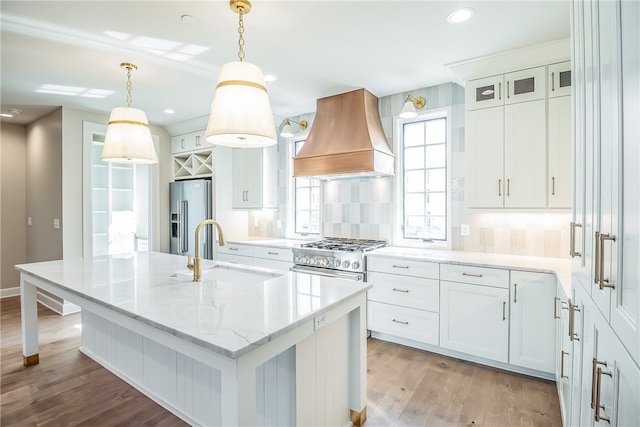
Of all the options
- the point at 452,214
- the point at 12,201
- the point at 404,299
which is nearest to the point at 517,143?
the point at 452,214

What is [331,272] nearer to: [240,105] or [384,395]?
[384,395]

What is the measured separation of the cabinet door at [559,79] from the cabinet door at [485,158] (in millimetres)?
365

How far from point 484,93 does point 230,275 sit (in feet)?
8.64

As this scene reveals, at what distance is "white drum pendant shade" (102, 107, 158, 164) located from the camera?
2518mm

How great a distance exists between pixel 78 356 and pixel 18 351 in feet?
2.16

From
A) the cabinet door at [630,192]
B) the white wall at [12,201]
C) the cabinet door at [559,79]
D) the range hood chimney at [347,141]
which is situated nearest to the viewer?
the cabinet door at [630,192]

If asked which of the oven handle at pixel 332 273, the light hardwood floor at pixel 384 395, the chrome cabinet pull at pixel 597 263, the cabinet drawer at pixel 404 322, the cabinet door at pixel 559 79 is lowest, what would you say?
the light hardwood floor at pixel 384 395

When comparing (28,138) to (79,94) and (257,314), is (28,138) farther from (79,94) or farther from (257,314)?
(257,314)

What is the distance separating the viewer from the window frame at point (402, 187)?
135 inches

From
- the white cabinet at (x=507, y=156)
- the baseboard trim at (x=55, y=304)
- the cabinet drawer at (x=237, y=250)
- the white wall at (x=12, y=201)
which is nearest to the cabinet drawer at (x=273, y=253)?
the cabinet drawer at (x=237, y=250)

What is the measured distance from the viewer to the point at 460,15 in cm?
217

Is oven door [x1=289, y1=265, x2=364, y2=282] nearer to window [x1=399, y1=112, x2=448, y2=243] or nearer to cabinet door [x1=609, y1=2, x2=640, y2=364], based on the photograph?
window [x1=399, y1=112, x2=448, y2=243]

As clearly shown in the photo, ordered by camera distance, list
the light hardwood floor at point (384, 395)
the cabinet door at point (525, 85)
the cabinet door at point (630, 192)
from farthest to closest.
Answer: the cabinet door at point (525, 85), the light hardwood floor at point (384, 395), the cabinet door at point (630, 192)

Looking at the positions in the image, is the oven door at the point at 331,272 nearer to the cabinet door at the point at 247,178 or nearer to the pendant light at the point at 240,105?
the cabinet door at the point at 247,178
